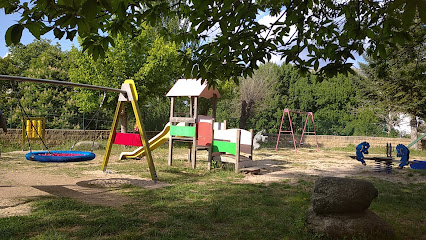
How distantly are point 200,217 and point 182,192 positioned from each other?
6.04ft

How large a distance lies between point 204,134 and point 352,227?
668cm

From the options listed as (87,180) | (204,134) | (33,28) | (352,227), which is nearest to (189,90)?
(204,134)

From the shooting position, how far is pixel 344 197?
4148 millimetres

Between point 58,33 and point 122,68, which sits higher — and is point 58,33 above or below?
below

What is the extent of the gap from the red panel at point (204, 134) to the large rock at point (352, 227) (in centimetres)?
611

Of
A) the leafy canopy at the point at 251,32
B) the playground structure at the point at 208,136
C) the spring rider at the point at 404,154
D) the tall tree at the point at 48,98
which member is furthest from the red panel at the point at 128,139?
the tall tree at the point at 48,98

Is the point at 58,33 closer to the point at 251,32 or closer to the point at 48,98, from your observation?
the point at 251,32

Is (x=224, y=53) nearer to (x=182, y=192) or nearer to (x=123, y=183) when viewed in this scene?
(x=182, y=192)

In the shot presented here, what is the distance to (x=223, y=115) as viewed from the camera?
26.9 metres

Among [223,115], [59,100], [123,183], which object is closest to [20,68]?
[59,100]

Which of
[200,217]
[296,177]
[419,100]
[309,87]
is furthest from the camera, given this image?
[309,87]

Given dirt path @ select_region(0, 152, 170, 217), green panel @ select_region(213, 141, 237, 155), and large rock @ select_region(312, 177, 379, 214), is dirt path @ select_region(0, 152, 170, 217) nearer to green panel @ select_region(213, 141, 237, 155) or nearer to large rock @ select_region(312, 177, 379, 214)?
green panel @ select_region(213, 141, 237, 155)

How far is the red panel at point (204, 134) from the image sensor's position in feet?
33.3

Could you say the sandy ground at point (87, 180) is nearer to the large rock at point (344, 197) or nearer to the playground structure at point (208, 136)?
the playground structure at point (208, 136)
